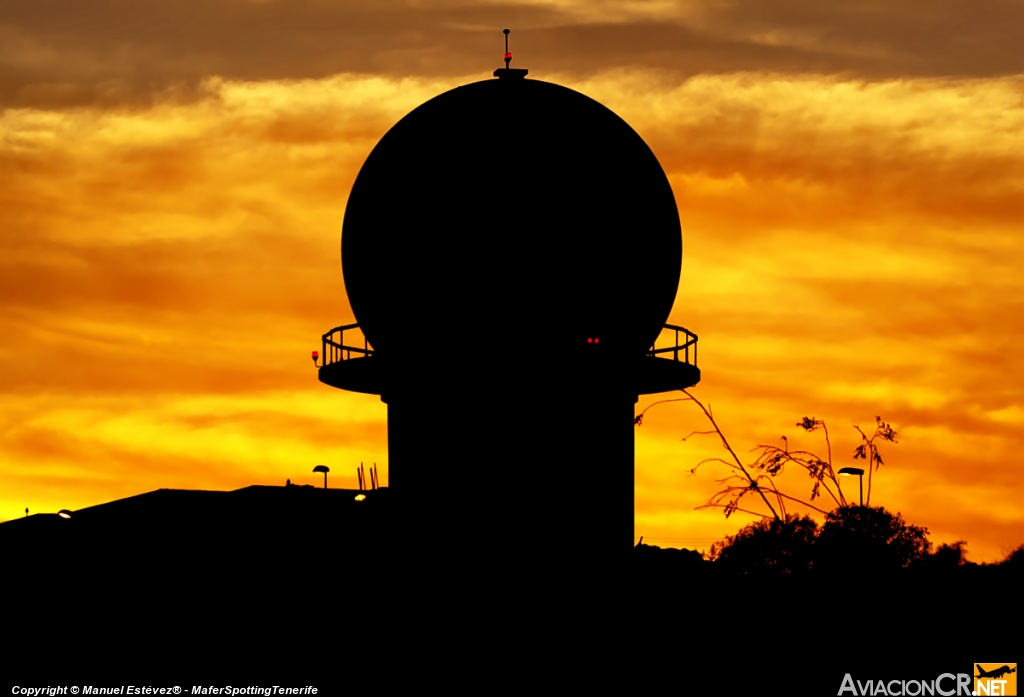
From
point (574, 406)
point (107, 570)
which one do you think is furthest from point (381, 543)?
point (107, 570)

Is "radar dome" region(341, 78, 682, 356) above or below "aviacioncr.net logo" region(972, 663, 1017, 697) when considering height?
above

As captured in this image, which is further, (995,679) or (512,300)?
(995,679)

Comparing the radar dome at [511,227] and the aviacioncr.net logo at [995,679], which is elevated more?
the radar dome at [511,227]

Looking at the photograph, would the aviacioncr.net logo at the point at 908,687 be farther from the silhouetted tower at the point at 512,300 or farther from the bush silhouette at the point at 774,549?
the bush silhouette at the point at 774,549

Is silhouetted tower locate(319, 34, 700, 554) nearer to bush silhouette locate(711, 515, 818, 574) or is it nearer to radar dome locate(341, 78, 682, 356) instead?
radar dome locate(341, 78, 682, 356)

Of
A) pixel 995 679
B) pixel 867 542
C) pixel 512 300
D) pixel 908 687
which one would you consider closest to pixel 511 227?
pixel 512 300

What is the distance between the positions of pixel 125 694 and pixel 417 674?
17.6 ft

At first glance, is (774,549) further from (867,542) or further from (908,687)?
(908,687)

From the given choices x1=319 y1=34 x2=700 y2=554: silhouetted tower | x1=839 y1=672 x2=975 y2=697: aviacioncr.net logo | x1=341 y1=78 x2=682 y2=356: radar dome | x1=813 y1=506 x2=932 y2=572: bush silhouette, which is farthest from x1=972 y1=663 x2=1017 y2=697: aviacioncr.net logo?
x1=813 y1=506 x2=932 y2=572: bush silhouette

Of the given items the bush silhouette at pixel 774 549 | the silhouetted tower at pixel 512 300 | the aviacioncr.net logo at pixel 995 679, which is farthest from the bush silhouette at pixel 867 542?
the silhouetted tower at pixel 512 300

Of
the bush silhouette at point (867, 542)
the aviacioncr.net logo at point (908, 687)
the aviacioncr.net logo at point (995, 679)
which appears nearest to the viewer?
the aviacioncr.net logo at point (908, 687)

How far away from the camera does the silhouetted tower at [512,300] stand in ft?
88.0

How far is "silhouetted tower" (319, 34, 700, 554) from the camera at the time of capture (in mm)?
26812

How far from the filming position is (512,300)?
87.8ft
